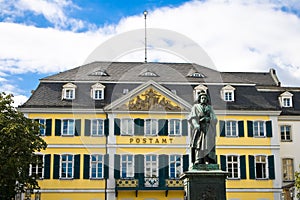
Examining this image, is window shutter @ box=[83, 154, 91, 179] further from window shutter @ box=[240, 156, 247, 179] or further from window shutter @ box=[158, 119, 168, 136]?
window shutter @ box=[240, 156, 247, 179]

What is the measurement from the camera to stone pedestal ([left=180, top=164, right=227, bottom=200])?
12.4 meters

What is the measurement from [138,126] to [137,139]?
0.88m

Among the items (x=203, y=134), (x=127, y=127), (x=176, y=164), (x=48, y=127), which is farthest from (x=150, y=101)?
(x=203, y=134)

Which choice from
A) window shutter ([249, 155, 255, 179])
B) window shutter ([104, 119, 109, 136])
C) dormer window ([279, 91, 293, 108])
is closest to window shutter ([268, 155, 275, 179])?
window shutter ([249, 155, 255, 179])

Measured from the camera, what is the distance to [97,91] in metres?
36.4

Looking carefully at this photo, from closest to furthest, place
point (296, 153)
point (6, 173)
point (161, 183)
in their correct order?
point (6, 173) → point (161, 183) → point (296, 153)

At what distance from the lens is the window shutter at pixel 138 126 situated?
35000 millimetres

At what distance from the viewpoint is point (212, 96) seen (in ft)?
121

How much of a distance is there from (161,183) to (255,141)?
7188 millimetres

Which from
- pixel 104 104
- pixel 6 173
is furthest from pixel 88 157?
pixel 6 173

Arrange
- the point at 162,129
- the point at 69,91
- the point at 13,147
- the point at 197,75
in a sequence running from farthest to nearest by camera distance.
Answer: the point at 197,75 → the point at 69,91 → the point at 162,129 → the point at 13,147

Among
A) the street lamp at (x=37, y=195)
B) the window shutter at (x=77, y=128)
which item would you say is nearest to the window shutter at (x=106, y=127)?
the window shutter at (x=77, y=128)

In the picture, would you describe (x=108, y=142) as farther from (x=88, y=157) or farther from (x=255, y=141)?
(x=255, y=141)

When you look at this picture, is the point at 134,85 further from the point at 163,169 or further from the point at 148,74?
the point at 163,169
